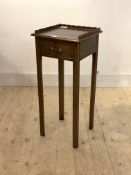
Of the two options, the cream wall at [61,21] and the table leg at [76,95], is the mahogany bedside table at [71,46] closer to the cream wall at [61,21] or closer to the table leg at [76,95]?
the table leg at [76,95]

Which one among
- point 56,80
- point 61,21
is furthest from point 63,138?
point 61,21

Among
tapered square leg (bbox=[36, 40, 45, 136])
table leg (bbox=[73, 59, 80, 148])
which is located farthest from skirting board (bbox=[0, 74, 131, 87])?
table leg (bbox=[73, 59, 80, 148])

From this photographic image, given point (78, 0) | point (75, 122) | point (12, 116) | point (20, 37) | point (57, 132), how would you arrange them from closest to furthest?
point (75, 122) → point (57, 132) → point (12, 116) → point (78, 0) → point (20, 37)

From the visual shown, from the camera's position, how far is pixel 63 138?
2088 mm

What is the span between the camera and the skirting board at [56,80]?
3020mm

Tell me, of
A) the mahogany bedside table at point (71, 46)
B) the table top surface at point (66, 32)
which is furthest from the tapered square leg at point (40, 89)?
the table top surface at point (66, 32)

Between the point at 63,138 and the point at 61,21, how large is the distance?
1295mm

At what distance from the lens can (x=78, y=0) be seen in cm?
270

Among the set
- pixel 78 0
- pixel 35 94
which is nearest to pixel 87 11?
pixel 78 0

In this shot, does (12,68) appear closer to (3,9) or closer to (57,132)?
(3,9)

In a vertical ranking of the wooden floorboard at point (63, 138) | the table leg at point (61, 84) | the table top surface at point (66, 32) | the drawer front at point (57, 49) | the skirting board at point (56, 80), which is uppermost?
the table top surface at point (66, 32)

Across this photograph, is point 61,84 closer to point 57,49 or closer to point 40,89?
point 40,89

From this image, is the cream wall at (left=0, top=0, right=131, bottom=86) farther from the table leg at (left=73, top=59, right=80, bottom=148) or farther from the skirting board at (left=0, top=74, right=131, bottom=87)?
the table leg at (left=73, top=59, right=80, bottom=148)

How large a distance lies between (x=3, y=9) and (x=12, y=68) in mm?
643
